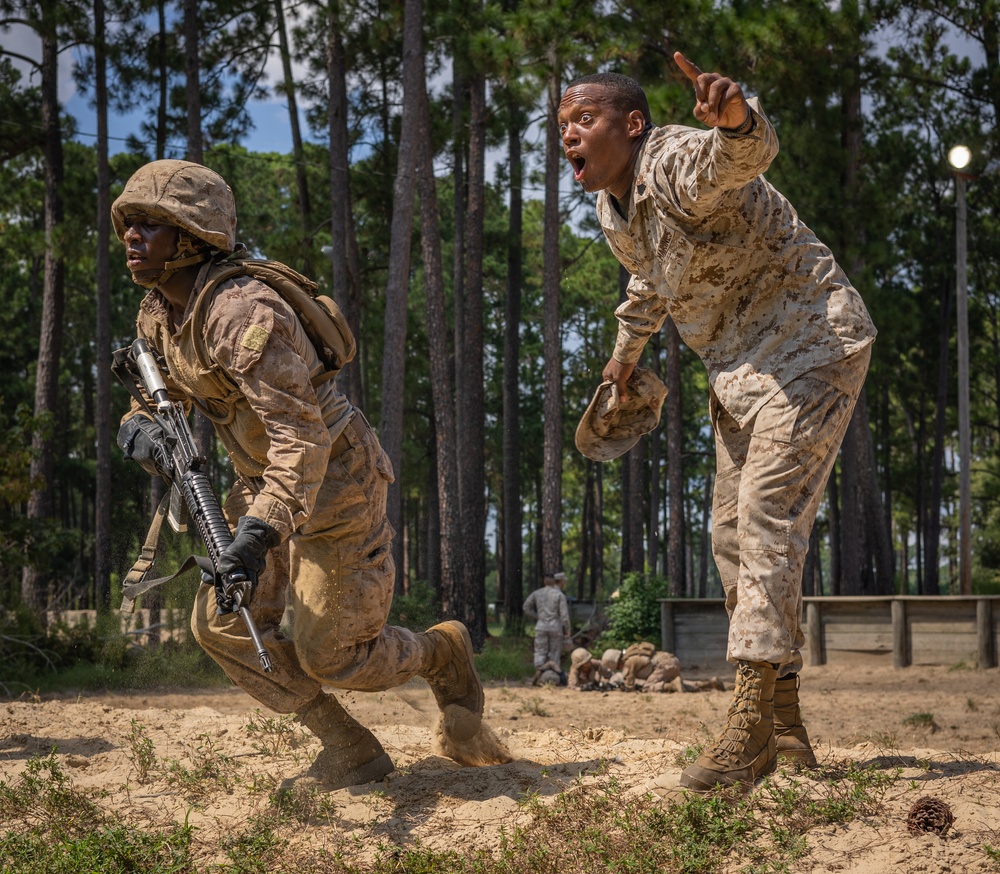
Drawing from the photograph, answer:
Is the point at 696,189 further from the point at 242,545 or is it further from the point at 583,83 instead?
the point at 242,545

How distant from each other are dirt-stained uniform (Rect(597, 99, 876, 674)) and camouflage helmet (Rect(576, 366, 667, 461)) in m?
0.56

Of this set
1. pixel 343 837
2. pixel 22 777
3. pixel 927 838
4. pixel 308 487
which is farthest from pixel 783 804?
pixel 22 777

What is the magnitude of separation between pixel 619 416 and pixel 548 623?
10.5 meters

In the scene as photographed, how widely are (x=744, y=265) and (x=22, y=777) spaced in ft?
11.7

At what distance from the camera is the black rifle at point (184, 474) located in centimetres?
369

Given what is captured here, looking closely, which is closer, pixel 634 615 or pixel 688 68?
pixel 688 68

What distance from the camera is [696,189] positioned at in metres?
3.57

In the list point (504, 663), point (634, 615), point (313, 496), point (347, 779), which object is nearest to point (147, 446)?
point (313, 496)

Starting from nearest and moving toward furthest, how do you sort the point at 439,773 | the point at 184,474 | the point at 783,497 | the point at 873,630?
1. the point at 783,497
2. the point at 184,474
3. the point at 439,773
4. the point at 873,630

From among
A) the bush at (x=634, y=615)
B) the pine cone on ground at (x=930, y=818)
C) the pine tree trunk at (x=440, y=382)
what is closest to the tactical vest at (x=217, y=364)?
the pine cone on ground at (x=930, y=818)

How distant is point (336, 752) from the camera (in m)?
4.63

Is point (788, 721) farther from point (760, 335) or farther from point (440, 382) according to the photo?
point (440, 382)

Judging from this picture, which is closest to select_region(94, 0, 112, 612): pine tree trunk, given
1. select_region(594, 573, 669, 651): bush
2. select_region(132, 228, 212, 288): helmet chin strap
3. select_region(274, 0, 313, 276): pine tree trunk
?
select_region(274, 0, 313, 276): pine tree trunk

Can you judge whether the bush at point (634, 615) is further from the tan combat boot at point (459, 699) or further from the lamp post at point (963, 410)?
the tan combat boot at point (459, 699)
